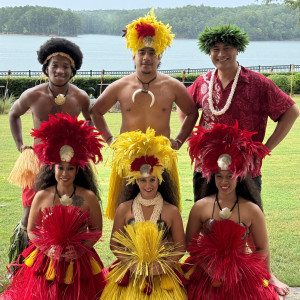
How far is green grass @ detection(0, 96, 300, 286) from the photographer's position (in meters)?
3.76

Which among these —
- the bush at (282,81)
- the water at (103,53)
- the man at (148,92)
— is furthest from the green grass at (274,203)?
the water at (103,53)

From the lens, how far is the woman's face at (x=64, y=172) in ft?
9.20

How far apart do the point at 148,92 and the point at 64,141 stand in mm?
737

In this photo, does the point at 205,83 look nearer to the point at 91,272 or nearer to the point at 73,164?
the point at 73,164

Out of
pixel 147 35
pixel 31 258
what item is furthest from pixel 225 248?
pixel 147 35

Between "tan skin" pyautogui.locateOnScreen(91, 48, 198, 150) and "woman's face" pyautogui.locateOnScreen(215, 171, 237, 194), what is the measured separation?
53 cm

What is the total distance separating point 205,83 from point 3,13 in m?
24.6

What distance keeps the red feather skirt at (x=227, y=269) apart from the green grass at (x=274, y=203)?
0.72 m

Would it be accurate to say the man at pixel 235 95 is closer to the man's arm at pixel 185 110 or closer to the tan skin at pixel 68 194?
the man's arm at pixel 185 110

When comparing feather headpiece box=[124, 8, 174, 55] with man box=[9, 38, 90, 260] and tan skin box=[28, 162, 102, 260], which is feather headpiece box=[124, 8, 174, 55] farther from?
tan skin box=[28, 162, 102, 260]

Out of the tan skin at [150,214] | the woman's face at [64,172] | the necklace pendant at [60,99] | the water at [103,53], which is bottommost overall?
the tan skin at [150,214]

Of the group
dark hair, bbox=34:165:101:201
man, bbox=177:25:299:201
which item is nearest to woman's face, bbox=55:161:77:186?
dark hair, bbox=34:165:101:201

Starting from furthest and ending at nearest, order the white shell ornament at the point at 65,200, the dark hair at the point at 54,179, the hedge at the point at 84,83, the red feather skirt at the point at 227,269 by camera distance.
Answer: the hedge at the point at 84,83 < the dark hair at the point at 54,179 < the white shell ornament at the point at 65,200 < the red feather skirt at the point at 227,269

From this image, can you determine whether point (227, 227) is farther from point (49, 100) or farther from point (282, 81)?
point (282, 81)
